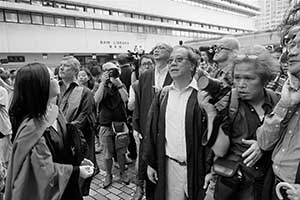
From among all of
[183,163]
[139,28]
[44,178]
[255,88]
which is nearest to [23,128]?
[44,178]

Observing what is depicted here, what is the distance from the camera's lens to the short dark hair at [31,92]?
1.64 m

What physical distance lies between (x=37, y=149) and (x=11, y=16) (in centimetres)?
2311

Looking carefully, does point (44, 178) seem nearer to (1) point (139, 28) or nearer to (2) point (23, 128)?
(2) point (23, 128)

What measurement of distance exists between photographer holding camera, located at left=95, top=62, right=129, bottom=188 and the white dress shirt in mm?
1759

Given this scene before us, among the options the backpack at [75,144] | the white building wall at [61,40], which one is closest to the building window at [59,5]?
the white building wall at [61,40]

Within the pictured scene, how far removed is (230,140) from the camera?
1606 mm

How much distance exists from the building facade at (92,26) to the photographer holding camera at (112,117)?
30.1ft

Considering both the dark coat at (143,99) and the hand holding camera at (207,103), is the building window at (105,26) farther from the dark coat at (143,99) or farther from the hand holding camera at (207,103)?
the hand holding camera at (207,103)

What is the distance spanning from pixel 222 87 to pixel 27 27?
23.6m

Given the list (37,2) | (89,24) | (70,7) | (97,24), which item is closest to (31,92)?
(37,2)

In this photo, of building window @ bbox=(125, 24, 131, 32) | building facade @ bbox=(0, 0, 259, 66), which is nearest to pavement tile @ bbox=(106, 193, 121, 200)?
building facade @ bbox=(0, 0, 259, 66)

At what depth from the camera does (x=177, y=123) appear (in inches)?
83.7

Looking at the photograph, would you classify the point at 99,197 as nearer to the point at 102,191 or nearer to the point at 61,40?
the point at 102,191

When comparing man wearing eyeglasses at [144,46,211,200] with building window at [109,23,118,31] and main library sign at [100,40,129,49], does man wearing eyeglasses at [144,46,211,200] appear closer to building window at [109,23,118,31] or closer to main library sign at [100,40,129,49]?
main library sign at [100,40,129,49]
